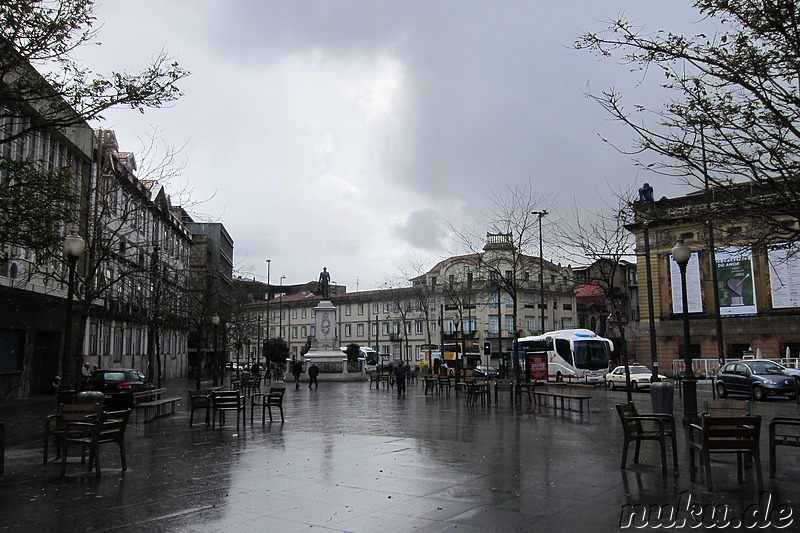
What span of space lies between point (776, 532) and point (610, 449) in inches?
211

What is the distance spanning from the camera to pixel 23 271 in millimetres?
26766

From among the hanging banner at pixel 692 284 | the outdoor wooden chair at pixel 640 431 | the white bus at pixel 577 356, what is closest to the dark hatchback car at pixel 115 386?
the outdoor wooden chair at pixel 640 431

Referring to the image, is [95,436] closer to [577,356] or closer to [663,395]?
[663,395]

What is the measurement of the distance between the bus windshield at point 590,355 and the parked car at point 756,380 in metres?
13.2

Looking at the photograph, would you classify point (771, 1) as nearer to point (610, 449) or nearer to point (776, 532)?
point (776, 532)

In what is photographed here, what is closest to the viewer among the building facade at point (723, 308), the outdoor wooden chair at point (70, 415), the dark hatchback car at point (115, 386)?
the outdoor wooden chair at point (70, 415)

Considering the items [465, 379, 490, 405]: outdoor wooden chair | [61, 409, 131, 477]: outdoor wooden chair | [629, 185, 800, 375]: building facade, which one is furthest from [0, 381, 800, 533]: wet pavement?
[629, 185, 800, 375]: building facade

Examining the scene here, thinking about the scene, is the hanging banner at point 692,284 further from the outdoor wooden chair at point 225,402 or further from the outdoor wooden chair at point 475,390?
the outdoor wooden chair at point 225,402

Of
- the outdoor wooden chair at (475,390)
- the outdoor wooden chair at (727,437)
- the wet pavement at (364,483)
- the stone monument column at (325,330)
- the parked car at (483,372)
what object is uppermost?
the stone monument column at (325,330)

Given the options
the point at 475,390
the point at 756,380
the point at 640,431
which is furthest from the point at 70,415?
the point at 756,380

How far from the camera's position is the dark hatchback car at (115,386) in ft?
73.3

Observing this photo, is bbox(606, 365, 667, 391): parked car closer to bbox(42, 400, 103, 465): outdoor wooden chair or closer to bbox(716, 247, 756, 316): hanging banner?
bbox(716, 247, 756, 316): hanging banner

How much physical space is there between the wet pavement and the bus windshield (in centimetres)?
2686

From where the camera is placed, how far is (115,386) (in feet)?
74.6
